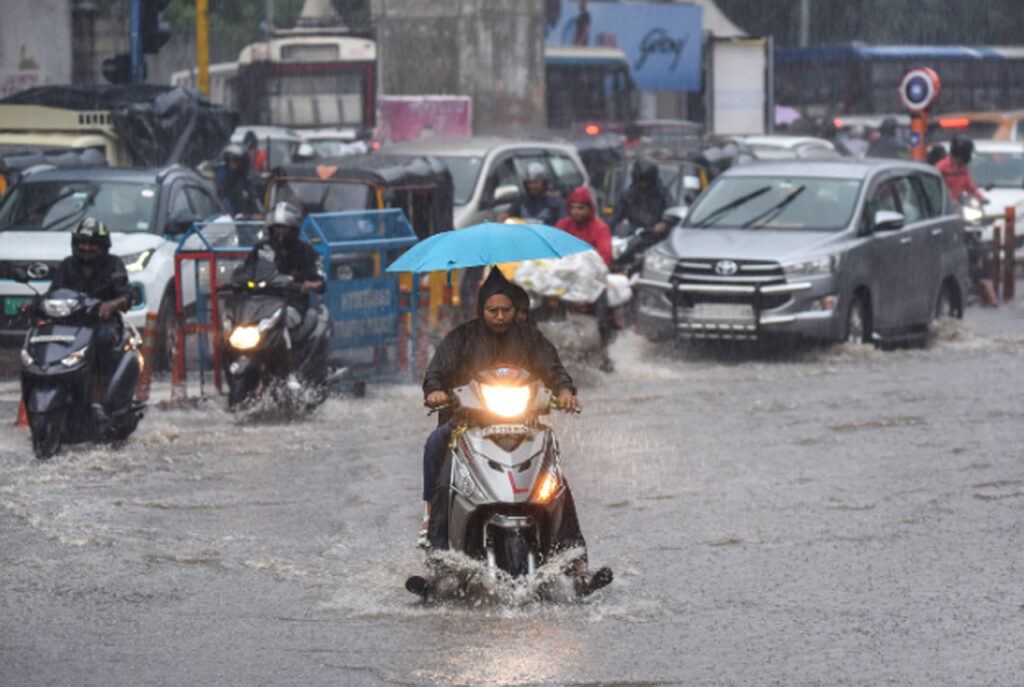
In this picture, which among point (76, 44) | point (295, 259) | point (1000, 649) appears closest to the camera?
point (1000, 649)

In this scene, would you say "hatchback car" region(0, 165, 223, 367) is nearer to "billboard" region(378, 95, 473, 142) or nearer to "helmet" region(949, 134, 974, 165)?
"helmet" region(949, 134, 974, 165)

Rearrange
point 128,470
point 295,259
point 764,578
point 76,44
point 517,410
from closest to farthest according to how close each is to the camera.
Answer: point 517,410
point 764,578
point 128,470
point 295,259
point 76,44

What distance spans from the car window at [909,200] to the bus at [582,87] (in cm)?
2301

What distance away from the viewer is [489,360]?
7047 mm

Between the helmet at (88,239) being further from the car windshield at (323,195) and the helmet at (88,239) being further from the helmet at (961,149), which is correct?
the helmet at (961,149)

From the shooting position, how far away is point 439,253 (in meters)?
7.01

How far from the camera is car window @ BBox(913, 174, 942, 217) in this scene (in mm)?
17094

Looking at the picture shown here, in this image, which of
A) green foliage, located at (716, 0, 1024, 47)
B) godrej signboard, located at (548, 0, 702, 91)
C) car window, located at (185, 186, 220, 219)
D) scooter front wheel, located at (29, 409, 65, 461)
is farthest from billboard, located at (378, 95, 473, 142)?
green foliage, located at (716, 0, 1024, 47)

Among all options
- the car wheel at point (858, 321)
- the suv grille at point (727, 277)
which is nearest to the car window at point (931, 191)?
the car wheel at point (858, 321)

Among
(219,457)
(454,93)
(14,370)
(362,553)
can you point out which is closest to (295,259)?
(219,457)

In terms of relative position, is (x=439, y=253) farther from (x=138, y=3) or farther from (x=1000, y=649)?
(x=138, y=3)

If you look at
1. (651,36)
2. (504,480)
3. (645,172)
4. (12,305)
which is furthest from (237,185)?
(651,36)

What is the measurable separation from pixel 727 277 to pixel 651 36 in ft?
112

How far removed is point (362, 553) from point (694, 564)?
148cm
